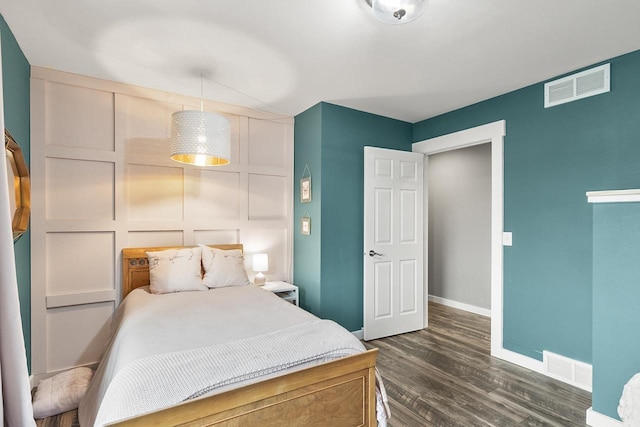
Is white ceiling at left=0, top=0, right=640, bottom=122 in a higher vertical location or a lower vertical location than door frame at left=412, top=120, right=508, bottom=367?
higher

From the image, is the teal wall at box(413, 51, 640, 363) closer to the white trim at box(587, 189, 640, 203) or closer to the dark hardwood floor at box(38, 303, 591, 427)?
the dark hardwood floor at box(38, 303, 591, 427)

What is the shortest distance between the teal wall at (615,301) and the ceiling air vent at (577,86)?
111 centimetres

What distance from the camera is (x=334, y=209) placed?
357cm

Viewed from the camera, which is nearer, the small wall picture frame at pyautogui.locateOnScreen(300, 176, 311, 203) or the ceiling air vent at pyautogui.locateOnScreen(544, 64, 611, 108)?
the ceiling air vent at pyautogui.locateOnScreen(544, 64, 611, 108)

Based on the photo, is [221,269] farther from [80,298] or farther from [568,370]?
[568,370]

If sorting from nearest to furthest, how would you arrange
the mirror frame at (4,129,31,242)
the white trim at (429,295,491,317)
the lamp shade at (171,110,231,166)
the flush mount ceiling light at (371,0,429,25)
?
the flush mount ceiling light at (371,0,429,25), the mirror frame at (4,129,31,242), the lamp shade at (171,110,231,166), the white trim at (429,295,491,317)

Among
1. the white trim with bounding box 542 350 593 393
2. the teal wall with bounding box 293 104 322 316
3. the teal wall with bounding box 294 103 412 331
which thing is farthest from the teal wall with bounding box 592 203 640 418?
the teal wall with bounding box 293 104 322 316

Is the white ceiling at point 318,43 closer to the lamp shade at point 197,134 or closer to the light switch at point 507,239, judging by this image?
the lamp shade at point 197,134

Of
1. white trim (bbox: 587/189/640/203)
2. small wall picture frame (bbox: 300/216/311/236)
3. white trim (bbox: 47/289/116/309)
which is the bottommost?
white trim (bbox: 47/289/116/309)

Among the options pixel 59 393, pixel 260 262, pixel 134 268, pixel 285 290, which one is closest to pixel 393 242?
pixel 285 290

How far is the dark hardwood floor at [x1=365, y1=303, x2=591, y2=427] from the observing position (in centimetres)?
221

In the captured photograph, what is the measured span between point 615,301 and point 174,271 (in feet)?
10.3

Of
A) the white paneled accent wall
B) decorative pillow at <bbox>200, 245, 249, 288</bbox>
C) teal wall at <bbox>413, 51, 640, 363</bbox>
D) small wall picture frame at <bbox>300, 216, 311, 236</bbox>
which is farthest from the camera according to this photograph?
small wall picture frame at <bbox>300, 216, 311, 236</bbox>

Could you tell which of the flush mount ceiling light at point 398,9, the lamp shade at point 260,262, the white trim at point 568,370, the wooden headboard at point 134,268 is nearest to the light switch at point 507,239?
the white trim at point 568,370
